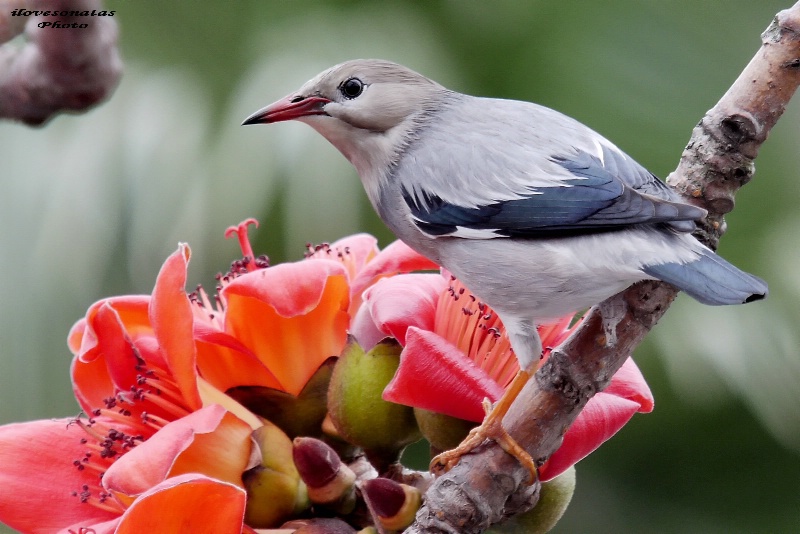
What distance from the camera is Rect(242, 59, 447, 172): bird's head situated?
755mm

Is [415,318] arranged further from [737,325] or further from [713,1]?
[713,1]

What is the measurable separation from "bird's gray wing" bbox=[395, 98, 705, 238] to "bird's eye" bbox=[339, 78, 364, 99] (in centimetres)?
8

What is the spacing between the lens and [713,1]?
6.20 ft

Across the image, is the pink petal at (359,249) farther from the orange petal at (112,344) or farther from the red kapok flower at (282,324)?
the orange petal at (112,344)

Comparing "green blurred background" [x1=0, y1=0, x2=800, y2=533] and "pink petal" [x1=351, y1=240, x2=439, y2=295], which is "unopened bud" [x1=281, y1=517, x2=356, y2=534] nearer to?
"pink petal" [x1=351, y1=240, x2=439, y2=295]

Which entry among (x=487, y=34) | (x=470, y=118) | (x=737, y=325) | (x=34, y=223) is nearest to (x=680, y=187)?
(x=470, y=118)

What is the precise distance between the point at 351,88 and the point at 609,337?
0.37 metres

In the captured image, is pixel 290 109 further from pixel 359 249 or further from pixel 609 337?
pixel 609 337

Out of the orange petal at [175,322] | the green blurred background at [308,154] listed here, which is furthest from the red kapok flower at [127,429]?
the green blurred background at [308,154]

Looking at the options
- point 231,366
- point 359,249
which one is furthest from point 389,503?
point 359,249

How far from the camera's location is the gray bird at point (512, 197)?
0.59 metres

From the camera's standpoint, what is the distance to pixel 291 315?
1.73 ft

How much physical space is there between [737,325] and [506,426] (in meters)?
1.37

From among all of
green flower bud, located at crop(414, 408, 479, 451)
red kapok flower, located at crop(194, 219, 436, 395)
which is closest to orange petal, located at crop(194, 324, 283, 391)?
red kapok flower, located at crop(194, 219, 436, 395)
